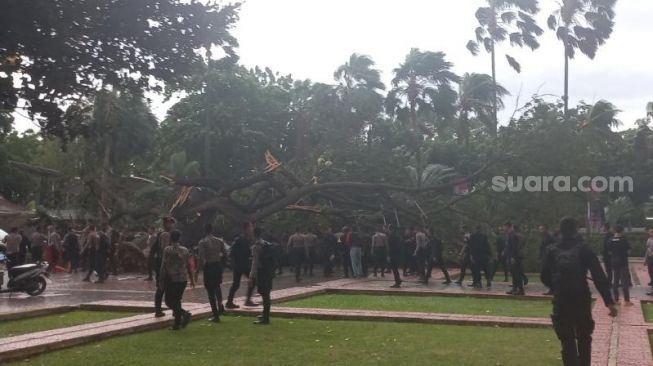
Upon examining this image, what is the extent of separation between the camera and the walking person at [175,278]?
10.7m

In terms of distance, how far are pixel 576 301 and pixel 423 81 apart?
36.7 meters

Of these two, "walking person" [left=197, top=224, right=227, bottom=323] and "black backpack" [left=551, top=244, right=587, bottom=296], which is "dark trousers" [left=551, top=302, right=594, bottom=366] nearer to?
"black backpack" [left=551, top=244, right=587, bottom=296]

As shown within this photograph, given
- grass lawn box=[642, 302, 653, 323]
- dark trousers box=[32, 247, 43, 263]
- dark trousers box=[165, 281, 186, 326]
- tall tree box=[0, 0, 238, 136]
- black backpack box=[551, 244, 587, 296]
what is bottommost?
grass lawn box=[642, 302, 653, 323]

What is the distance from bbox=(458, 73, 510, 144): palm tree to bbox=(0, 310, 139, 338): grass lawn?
35.8 metres

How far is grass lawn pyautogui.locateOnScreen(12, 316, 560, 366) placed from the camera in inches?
325

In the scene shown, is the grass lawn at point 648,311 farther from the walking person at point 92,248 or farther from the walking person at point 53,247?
the walking person at point 53,247

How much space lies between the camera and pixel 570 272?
668 centimetres

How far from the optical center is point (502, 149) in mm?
24734

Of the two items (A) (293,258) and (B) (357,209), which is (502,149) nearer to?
(B) (357,209)

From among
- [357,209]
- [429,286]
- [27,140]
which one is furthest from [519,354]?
[27,140]

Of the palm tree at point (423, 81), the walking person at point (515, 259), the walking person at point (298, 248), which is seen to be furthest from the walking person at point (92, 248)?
the palm tree at point (423, 81)

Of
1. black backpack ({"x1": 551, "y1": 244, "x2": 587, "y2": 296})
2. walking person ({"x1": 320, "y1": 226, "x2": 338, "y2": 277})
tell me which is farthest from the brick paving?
walking person ({"x1": 320, "y1": 226, "x2": 338, "y2": 277})

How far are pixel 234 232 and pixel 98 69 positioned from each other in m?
19.8

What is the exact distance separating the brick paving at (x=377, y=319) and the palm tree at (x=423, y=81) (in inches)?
999
